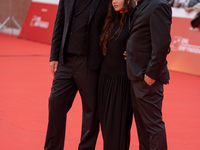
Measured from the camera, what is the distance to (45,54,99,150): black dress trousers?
98.1 inches

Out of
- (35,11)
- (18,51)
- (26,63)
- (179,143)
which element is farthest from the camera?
(35,11)

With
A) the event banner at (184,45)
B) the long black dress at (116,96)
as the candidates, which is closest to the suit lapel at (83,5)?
the long black dress at (116,96)

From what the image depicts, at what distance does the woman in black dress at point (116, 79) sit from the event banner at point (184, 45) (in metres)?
5.10

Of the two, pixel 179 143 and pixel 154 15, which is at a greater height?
pixel 154 15

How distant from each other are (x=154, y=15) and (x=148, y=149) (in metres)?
1.07

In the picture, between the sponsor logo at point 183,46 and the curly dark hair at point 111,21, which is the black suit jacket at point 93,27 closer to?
the curly dark hair at point 111,21

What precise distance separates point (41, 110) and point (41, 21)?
758 cm

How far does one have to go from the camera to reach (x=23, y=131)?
317 cm

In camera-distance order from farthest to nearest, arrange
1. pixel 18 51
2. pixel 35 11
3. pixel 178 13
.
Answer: pixel 35 11 → pixel 18 51 → pixel 178 13

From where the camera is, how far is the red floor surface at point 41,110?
3.04 m

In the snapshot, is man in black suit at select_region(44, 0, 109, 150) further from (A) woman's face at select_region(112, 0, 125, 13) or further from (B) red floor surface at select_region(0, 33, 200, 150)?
(B) red floor surface at select_region(0, 33, 200, 150)

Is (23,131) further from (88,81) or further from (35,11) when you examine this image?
(35,11)

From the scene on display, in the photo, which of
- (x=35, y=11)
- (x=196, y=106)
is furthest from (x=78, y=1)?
(x=35, y=11)

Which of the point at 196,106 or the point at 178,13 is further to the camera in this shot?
the point at 178,13
